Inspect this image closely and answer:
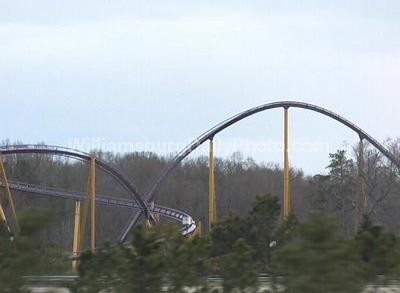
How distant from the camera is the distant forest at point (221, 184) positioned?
56094 mm

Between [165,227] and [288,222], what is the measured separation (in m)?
7.92

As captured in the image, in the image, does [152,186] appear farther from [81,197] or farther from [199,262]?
[199,262]

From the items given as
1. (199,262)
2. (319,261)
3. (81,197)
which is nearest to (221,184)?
(81,197)

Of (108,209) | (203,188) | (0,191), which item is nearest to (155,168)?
(203,188)

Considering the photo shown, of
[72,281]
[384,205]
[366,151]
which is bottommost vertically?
[72,281]

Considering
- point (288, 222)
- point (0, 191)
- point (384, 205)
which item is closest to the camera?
point (288, 222)

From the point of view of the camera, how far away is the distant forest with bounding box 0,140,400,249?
5609 cm

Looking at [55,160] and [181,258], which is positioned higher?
[55,160]

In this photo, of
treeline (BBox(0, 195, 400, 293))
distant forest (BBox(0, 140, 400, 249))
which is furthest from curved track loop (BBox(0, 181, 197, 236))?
treeline (BBox(0, 195, 400, 293))

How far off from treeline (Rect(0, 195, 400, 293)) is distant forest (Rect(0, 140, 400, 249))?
4173 cm

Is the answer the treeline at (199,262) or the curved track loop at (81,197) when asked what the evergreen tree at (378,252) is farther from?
the curved track loop at (81,197)

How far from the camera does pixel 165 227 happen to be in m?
10.3

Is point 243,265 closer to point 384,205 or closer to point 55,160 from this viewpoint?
point 384,205

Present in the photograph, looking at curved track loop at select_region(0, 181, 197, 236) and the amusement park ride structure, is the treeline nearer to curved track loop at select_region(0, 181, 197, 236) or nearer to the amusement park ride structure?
the amusement park ride structure
